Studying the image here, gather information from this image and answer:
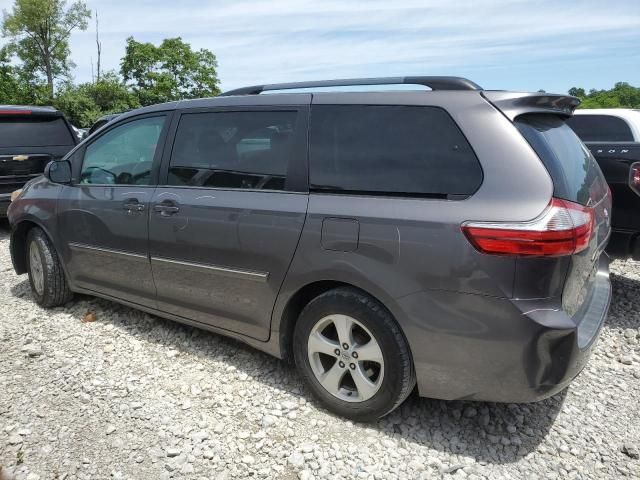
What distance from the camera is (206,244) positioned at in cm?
324

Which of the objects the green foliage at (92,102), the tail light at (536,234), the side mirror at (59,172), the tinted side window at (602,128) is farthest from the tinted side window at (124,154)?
the green foliage at (92,102)

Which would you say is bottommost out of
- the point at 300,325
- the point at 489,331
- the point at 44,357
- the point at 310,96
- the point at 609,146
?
the point at 44,357

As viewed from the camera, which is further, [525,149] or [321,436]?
[321,436]

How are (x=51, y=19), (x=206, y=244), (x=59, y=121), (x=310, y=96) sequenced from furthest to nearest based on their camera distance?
1. (x=51, y=19)
2. (x=59, y=121)
3. (x=206, y=244)
4. (x=310, y=96)

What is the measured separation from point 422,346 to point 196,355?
5.85 ft

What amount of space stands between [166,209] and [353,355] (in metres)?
1.58

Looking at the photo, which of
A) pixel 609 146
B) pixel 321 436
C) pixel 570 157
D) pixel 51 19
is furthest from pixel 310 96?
pixel 51 19

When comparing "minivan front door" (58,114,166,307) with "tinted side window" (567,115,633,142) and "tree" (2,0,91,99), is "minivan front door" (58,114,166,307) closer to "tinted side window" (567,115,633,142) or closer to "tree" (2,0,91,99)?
"tinted side window" (567,115,633,142)

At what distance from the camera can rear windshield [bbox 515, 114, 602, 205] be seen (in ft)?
7.91

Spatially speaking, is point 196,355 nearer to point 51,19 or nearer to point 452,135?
point 452,135

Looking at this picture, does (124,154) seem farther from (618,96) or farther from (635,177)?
(618,96)

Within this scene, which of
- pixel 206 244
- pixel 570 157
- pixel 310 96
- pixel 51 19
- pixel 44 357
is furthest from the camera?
pixel 51 19

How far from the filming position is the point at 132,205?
3.66 m

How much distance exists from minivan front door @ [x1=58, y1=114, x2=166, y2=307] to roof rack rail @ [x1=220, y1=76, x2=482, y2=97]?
0.76 meters
